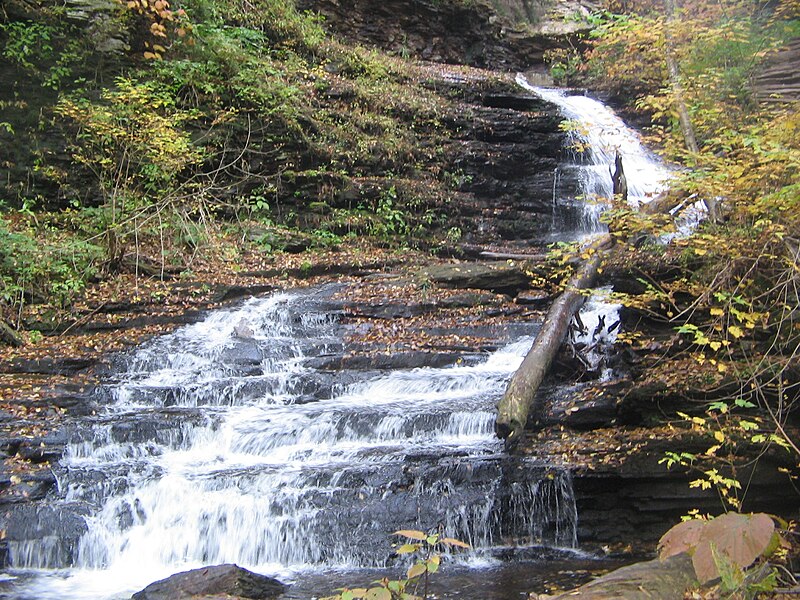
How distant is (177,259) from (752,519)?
1111 cm

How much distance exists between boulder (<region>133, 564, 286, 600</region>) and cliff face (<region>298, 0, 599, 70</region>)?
1848cm

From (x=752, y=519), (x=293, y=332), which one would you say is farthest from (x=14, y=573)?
(x=752, y=519)

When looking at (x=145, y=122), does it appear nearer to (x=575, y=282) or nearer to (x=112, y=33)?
(x=112, y=33)

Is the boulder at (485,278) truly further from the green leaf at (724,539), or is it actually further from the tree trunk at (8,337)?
the green leaf at (724,539)

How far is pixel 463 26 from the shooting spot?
21.8m

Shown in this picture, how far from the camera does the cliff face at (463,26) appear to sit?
67.4ft

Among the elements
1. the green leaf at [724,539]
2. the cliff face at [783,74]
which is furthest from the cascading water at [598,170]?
the green leaf at [724,539]

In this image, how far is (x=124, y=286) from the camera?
35.8ft

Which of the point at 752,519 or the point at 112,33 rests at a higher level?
the point at 112,33

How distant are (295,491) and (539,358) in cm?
309

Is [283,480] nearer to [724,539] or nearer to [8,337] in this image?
[724,539]

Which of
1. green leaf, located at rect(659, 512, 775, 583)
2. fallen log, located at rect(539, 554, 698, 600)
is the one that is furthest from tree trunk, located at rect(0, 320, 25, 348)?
green leaf, located at rect(659, 512, 775, 583)

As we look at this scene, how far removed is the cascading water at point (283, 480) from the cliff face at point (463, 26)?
15490 millimetres

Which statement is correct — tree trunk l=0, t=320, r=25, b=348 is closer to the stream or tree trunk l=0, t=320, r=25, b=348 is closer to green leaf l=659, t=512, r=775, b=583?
the stream
